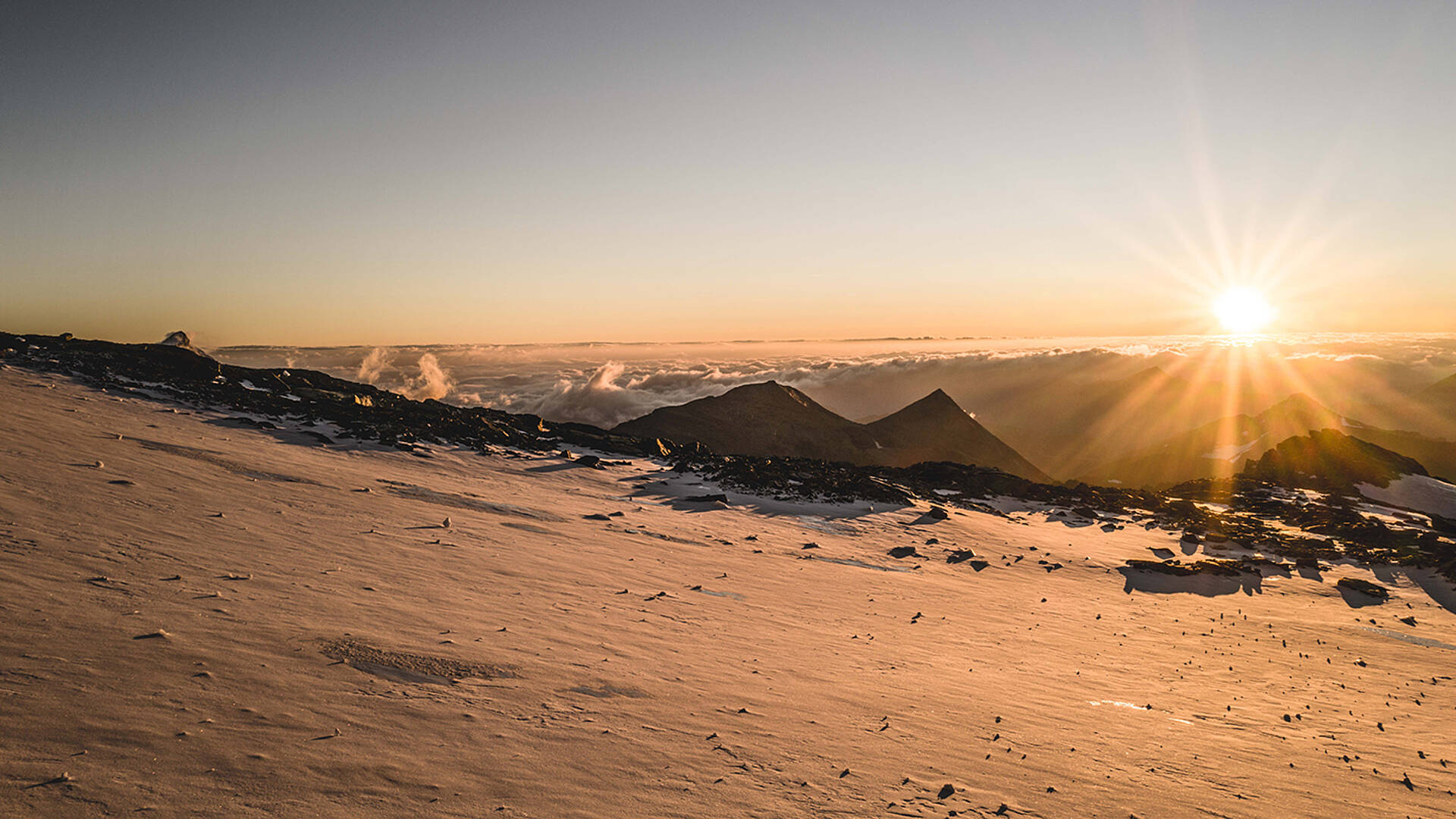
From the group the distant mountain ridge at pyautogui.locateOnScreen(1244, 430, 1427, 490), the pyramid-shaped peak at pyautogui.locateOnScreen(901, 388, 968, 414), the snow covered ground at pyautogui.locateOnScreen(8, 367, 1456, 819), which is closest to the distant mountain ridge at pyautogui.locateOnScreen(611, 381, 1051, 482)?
the pyramid-shaped peak at pyautogui.locateOnScreen(901, 388, 968, 414)

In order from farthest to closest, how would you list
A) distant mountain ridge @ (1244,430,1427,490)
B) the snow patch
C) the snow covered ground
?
distant mountain ridge @ (1244,430,1427,490) < the snow patch < the snow covered ground

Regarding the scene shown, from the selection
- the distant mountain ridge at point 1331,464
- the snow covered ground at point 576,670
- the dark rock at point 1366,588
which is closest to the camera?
the snow covered ground at point 576,670

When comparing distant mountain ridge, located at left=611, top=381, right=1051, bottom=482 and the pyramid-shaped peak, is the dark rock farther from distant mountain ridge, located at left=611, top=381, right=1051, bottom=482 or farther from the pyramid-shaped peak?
the pyramid-shaped peak

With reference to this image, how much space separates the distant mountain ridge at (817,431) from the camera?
176ft

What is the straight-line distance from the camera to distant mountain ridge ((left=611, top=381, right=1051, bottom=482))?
176ft

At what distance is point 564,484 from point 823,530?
7598mm

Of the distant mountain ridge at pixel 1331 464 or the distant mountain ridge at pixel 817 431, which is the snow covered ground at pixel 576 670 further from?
the distant mountain ridge at pixel 817 431

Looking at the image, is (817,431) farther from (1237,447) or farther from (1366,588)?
(1237,447)

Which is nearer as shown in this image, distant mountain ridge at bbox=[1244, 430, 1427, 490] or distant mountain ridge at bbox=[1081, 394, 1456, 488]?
distant mountain ridge at bbox=[1244, 430, 1427, 490]

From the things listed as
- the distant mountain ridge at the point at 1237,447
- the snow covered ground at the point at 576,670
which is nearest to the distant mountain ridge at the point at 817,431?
the distant mountain ridge at the point at 1237,447

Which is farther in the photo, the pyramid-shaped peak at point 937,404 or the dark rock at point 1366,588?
the pyramid-shaped peak at point 937,404

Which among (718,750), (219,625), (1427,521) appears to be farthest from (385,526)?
(1427,521)

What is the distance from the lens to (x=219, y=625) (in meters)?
6.12

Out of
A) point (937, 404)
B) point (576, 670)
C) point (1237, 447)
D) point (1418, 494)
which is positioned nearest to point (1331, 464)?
point (1418, 494)
